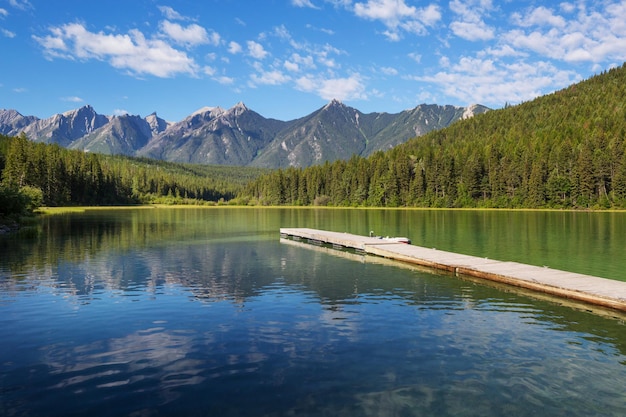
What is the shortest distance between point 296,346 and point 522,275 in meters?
19.1

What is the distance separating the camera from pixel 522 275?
30234 mm

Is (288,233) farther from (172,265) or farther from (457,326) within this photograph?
(457,326)

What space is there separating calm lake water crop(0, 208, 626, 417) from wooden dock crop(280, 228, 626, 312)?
1.48 m

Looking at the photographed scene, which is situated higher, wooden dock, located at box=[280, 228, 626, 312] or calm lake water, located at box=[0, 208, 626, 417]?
wooden dock, located at box=[280, 228, 626, 312]

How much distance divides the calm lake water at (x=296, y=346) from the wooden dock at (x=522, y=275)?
1.48 meters

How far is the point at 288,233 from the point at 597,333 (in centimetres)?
5305

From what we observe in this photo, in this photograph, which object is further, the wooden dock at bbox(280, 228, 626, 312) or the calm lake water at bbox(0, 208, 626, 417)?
the wooden dock at bbox(280, 228, 626, 312)

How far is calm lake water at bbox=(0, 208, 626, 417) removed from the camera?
13.1 metres

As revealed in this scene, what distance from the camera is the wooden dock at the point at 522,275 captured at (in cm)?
2469

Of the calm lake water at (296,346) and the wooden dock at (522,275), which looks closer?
the calm lake water at (296,346)

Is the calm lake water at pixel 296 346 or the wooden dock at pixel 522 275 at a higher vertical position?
the wooden dock at pixel 522 275

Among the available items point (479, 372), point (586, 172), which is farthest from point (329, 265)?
point (586, 172)

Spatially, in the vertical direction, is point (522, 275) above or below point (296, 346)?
above

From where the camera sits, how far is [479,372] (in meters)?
15.3
